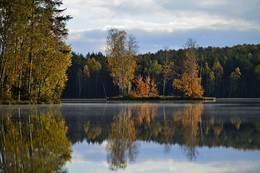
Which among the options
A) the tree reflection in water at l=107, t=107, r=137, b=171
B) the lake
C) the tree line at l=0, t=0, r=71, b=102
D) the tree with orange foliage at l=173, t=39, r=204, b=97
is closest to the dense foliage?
the tree with orange foliage at l=173, t=39, r=204, b=97

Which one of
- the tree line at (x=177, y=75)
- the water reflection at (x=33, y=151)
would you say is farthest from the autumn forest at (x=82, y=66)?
the water reflection at (x=33, y=151)

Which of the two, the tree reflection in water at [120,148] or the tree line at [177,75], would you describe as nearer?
the tree reflection in water at [120,148]

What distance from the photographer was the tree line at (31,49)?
39094 mm

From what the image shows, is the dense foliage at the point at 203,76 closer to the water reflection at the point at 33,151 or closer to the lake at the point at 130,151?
the lake at the point at 130,151

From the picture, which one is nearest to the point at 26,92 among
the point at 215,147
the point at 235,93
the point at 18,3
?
the point at 18,3

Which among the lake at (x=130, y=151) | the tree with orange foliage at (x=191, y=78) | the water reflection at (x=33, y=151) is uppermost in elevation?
the tree with orange foliage at (x=191, y=78)

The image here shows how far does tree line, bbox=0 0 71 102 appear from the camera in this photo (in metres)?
39.1

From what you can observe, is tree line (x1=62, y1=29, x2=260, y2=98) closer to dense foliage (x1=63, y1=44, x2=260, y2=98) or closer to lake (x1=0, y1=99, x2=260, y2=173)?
dense foliage (x1=63, y1=44, x2=260, y2=98)

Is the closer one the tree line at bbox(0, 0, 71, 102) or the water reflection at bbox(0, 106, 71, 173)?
the water reflection at bbox(0, 106, 71, 173)

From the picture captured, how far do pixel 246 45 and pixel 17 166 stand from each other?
148 meters

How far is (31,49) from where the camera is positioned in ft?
139

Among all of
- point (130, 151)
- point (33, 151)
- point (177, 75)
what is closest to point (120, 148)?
point (130, 151)

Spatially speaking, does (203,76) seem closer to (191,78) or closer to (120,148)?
(191,78)

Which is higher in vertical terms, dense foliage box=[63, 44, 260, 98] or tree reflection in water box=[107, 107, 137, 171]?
dense foliage box=[63, 44, 260, 98]
